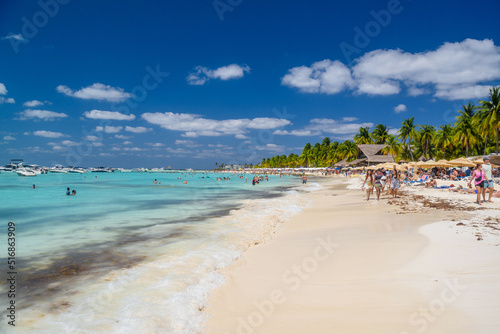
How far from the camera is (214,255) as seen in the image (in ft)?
23.0

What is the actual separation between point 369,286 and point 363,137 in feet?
280

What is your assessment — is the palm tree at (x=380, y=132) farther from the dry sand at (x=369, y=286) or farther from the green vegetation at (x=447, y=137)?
the dry sand at (x=369, y=286)

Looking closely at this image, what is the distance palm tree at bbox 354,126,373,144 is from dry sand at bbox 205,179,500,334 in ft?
264

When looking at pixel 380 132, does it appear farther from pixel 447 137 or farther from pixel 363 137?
pixel 447 137

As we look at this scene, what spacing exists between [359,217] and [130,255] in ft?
28.5

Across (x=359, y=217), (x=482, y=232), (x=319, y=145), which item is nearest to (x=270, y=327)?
(x=482, y=232)

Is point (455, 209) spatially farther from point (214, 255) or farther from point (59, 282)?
point (59, 282)

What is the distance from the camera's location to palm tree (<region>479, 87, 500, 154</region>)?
38188mm

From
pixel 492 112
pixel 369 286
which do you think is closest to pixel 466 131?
pixel 492 112

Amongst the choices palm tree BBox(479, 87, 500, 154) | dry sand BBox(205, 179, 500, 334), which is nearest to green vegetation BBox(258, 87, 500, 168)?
palm tree BBox(479, 87, 500, 154)

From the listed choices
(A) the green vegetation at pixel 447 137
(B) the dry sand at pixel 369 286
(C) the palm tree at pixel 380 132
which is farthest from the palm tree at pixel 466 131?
(B) the dry sand at pixel 369 286

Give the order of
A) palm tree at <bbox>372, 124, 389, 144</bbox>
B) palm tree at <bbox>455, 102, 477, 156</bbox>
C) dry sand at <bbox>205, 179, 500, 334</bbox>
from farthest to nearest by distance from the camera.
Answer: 1. palm tree at <bbox>372, 124, 389, 144</bbox>
2. palm tree at <bbox>455, 102, 477, 156</bbox>
3. dry sand at <bbox>205, 179, 500, 334</bbox>

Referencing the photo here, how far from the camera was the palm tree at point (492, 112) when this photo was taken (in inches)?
1503

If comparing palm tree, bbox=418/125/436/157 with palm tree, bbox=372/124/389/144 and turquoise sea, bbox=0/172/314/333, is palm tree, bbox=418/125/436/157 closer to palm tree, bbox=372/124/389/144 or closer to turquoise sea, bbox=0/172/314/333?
palm tree, bbox=372/124/389/144
